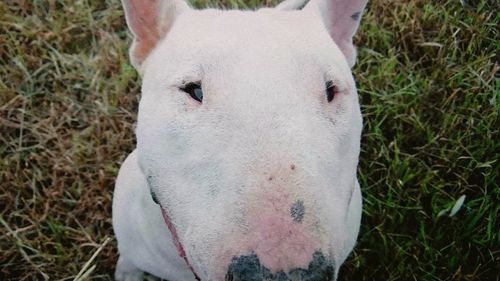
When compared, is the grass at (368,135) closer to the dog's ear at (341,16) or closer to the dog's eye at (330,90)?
the dog's ear at (341,16)

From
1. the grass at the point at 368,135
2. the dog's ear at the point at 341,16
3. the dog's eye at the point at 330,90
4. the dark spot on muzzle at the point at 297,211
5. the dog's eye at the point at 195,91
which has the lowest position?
the grass at the point at 368,135

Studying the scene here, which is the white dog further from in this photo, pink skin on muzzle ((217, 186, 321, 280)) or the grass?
the grass

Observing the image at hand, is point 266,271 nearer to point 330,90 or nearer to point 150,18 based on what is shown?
point 330,90

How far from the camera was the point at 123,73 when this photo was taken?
321 cm

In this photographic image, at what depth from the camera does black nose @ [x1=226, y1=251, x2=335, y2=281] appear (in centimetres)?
132

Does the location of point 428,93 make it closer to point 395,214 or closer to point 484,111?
point 484,111

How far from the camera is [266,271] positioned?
133 cm

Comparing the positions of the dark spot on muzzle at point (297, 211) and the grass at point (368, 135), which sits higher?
the dark spot on muzzle at point (297, 211)

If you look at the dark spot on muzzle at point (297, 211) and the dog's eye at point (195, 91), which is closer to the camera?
the dark spot on muzzle at point (297, 211)

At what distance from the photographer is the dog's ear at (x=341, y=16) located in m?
2.02

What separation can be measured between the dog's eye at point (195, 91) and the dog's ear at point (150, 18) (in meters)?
0.41

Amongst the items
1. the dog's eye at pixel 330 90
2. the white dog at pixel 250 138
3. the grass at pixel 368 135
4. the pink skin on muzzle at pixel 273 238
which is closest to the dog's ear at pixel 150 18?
the white dog at pixel 250 138

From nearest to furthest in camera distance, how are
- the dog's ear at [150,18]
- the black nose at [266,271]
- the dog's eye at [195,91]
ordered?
the black nose at [266,271] → the dog's eye at [195,91] → the dog's ear at [150,18]

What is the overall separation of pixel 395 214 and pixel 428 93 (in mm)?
679
